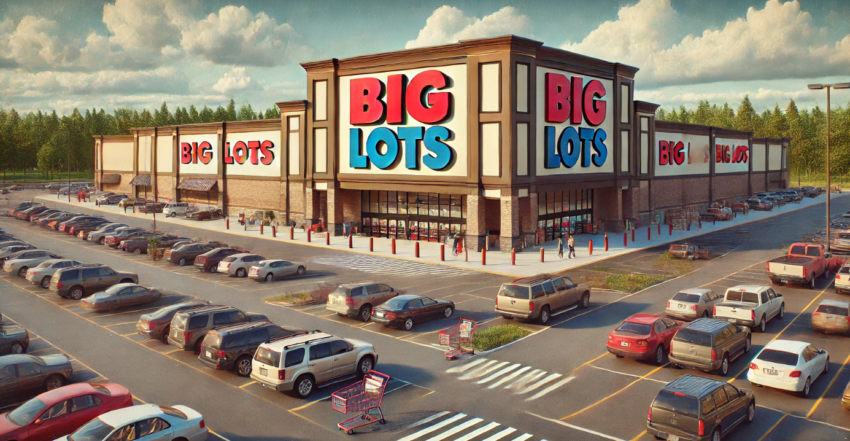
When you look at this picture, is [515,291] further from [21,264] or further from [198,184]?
[198,184]

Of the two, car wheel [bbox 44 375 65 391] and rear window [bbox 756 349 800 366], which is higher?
rear window [bbox 756 349 800 366]

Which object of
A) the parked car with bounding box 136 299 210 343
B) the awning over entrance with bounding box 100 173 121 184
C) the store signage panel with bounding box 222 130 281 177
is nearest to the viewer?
the parked car with bounding box 136 299 210 343

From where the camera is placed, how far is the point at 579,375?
64.6ft

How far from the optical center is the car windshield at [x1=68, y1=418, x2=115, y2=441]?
1316 cm

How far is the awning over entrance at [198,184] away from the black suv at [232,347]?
56658 mm

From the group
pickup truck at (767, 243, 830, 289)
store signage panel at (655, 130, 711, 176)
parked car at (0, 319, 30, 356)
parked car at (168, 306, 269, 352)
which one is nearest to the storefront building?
store signage panel at (655, 130, 711, 176)

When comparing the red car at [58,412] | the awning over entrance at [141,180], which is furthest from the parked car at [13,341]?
the awning over entrance at [141,180]

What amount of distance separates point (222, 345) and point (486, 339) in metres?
9.71

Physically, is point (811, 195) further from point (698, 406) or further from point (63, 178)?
point (63, 178)

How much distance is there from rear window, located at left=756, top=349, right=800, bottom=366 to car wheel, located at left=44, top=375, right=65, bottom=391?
21.5m

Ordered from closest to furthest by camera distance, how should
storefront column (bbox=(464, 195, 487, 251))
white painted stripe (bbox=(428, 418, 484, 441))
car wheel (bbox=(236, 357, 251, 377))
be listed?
white painted stripe (bbox=(428, 418, 484, 441)), car wheel (bbox=(236, 357, 251, 377)), storefront column (bbox=(464, 195, 487, 251))

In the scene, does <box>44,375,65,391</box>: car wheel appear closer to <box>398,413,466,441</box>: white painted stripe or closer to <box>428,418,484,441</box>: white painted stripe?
<box>398,413,466,441</box>: white painted stripe

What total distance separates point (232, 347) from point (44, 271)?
2042 centimetres

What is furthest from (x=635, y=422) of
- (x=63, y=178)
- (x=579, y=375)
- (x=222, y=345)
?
(x=63, y=178)
